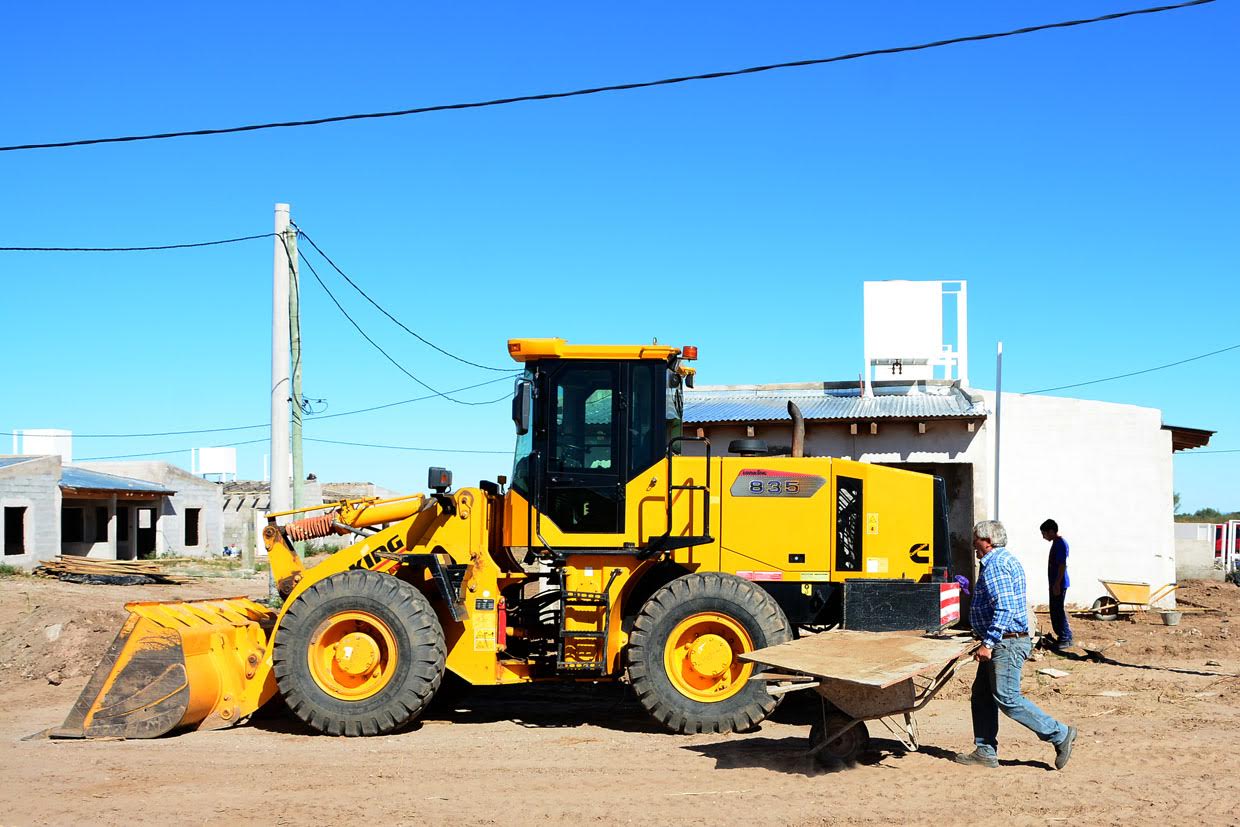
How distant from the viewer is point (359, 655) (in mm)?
9477

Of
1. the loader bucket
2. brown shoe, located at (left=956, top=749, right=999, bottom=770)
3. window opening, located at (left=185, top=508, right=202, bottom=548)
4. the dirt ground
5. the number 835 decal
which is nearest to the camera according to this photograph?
the dirt ground

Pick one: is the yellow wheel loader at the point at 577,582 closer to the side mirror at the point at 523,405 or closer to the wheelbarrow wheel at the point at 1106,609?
the side mirror at the point at 523,405

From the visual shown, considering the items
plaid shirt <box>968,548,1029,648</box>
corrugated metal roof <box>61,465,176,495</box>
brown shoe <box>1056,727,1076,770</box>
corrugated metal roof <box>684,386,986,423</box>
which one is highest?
corrugated metal roof <box>684,386,986,423</box>

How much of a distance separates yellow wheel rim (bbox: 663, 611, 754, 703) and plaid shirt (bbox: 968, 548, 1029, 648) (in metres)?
1.95

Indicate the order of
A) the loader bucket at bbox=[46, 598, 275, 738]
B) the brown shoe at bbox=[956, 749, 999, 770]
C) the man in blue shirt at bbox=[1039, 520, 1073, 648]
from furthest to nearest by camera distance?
the man in blue shirt at bbox=[1039, 520, 1073, 648] → the loader bucket at bbox=[46, 598, 275, 738] → the brown shoe at bbox=[956, 749, 999, 770]

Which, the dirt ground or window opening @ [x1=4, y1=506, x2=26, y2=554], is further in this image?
window opening @ [x1=4, y1=506, x2=26, y2=554]

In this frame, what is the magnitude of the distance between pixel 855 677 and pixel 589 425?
338 cm

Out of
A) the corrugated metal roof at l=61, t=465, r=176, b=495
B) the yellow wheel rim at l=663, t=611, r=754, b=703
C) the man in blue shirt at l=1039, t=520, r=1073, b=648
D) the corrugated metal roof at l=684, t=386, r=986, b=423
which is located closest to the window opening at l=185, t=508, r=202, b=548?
the corrugated metal roof at l=61, t=465, r=176, b=495

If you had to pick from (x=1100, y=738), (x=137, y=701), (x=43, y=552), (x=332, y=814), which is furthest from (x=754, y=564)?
(x=43, y=552)

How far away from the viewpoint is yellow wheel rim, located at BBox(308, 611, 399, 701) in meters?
9.45

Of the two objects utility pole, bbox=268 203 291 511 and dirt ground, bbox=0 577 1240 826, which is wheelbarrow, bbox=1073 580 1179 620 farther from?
utility pole, bbox=268 203 291 511

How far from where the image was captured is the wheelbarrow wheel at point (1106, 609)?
56.8 ft

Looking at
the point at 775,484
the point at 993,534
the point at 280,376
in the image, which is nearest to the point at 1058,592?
the point at 775,484

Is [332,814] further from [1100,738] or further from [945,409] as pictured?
[945,409]
